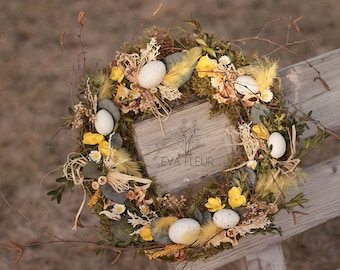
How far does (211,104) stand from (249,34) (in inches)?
54.0

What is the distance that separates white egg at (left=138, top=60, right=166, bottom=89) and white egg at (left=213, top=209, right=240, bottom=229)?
293 mm

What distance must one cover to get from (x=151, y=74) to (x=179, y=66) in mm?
69

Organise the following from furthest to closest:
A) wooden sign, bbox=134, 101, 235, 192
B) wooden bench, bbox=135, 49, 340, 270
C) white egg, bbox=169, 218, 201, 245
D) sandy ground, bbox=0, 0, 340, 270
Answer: sandy ground, bbox=0, 0, 340, 270 → wooden bench, bbox=135, 49, 340, 270 → wooden sign, bbox=134, 101, 235, 192 → white egg, bbox=169, 218, 201, 245

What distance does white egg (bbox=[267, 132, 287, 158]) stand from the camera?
1.23 metres

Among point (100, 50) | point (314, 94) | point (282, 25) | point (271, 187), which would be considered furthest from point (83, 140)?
point (282, 25)

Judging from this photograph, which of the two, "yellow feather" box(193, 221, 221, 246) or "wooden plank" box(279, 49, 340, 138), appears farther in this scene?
"wooden plank" box(279, 49, 340, 138)

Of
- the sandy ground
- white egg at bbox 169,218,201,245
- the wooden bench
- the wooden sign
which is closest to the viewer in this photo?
white egg at bbox 169,218,201,245

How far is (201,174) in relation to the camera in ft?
4.37

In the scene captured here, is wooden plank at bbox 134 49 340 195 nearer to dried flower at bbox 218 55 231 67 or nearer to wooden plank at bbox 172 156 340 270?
dried flower at bbox 218 55 231 67

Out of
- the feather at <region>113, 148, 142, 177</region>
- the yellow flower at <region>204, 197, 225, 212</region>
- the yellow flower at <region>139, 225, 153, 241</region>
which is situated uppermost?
the feather at <region>113, 148, 142, 177</region>

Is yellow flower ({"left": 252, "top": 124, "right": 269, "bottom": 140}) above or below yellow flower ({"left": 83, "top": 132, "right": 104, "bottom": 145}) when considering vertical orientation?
below

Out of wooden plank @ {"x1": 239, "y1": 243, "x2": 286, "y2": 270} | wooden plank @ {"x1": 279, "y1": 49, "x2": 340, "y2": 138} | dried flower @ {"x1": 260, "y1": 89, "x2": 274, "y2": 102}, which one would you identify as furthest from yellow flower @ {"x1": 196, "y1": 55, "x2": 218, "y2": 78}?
wooden plank @ {"x1": 239, "y1": 243, "x2": 286, "y2": 270}

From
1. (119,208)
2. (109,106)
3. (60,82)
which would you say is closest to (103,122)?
(109,106)

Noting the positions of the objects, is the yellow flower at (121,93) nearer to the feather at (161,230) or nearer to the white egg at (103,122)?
the white egg at (103,122)
